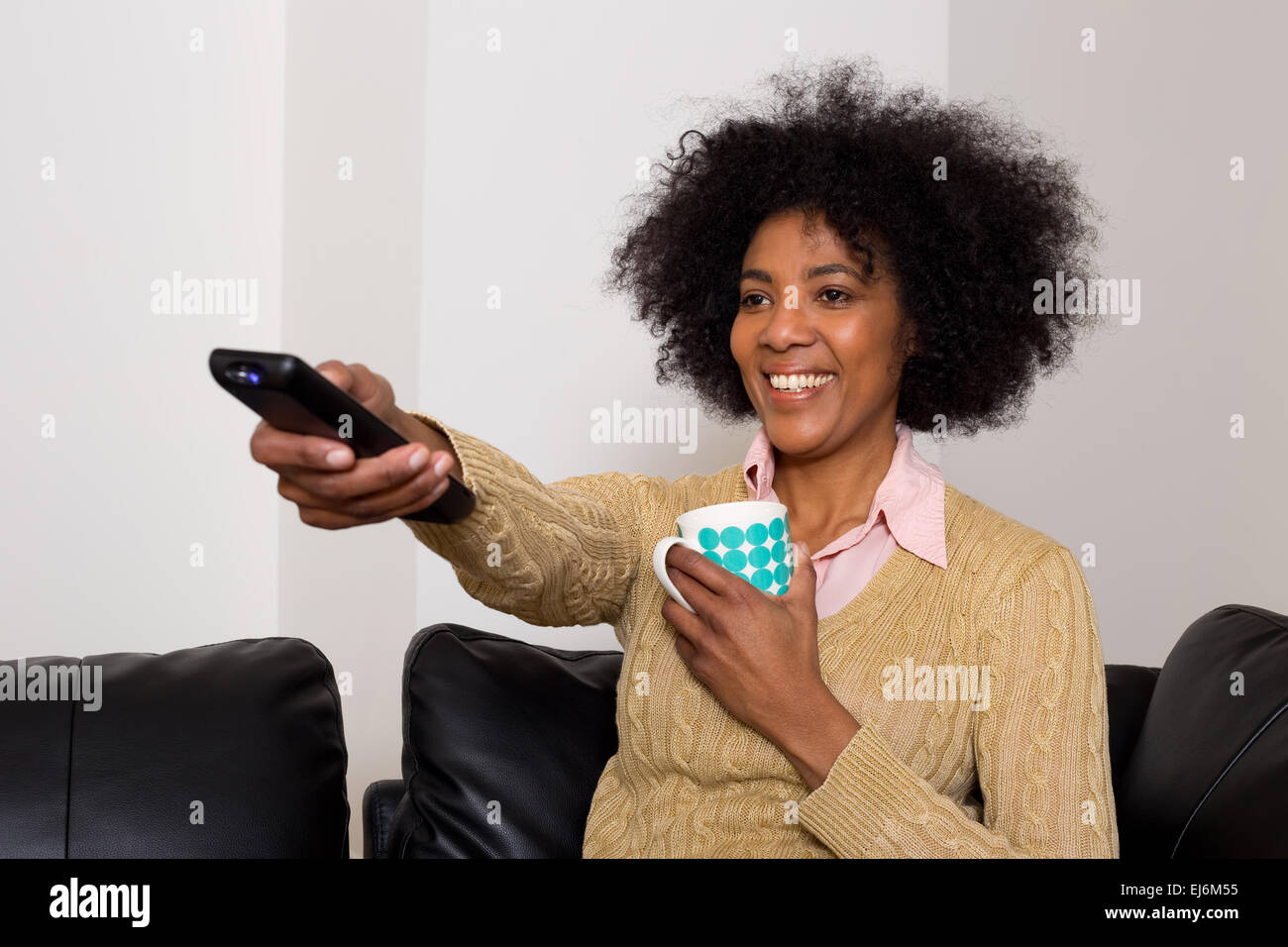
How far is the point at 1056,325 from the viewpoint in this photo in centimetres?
191

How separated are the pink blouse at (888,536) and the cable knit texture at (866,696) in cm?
2

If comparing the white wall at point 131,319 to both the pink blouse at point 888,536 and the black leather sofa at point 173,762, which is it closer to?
the black leather sofa at point 173,762

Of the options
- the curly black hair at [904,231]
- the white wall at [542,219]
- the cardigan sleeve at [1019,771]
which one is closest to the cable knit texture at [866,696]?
the cardigan sleeve at [1019,771]

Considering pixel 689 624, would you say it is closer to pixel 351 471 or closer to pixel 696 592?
pixel 696 592

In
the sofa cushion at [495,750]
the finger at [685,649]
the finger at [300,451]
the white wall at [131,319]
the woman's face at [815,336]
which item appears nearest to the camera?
the finger at [300,451]

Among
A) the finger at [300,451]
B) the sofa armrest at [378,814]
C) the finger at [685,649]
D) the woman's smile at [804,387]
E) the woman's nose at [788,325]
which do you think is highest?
the woman's nose at [788,325]

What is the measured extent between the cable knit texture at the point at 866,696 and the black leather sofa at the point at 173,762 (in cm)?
39

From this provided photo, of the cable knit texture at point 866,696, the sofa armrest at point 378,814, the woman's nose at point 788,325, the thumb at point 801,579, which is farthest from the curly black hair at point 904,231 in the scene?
the sofa armrest at point 378,814

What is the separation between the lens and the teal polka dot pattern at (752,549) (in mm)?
1367

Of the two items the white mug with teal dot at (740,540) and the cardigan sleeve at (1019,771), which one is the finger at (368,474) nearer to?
the white mug with teal dot at (740,540)

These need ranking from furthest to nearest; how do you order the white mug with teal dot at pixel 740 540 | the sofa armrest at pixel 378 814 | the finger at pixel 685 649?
the sofa armrest at pixel 378 814
the finger at pixel 685 649
the white mug with teal dot at pixel 740 540

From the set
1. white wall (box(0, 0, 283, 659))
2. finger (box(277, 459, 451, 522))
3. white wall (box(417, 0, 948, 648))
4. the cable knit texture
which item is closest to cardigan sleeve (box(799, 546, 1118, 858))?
the cable knit texture

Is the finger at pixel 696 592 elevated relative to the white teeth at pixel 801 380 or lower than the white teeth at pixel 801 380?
lower

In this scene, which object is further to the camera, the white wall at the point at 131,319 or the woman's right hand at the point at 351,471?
the white wall at the point at 131,319
